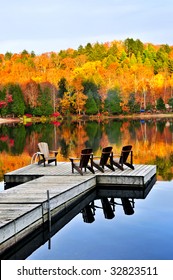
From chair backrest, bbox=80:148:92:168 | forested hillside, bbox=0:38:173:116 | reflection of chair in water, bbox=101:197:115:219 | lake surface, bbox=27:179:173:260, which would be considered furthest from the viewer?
forested hillside, bbox=0:38:173:116

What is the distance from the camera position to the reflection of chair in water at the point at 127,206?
1270 cm

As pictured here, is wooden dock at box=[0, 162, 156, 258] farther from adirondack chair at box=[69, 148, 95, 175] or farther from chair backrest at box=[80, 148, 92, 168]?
chair backrest at box=[80, 148, 92, 168]

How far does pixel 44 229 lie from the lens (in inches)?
423

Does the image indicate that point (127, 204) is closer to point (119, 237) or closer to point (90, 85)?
point (119, 237)

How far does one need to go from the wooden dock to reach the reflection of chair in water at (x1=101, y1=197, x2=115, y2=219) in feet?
1.95

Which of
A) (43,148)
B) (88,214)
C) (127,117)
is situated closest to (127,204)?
(88,214)

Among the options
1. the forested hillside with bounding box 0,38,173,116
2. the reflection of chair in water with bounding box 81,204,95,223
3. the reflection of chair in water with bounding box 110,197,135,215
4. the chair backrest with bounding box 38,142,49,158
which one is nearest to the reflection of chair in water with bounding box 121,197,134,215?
the reflection of chair in water with bounding box 110,197,135,215

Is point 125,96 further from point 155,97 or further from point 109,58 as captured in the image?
point 109,58

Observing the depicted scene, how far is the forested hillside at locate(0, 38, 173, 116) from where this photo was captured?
72.4 meters

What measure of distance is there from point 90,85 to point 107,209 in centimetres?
6449

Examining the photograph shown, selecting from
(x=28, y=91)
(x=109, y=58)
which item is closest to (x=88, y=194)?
(x=28, y=91)

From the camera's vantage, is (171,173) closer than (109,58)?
Yes

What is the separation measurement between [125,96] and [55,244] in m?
68.5

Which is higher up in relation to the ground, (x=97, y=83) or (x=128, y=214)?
(x=97, y=83)
